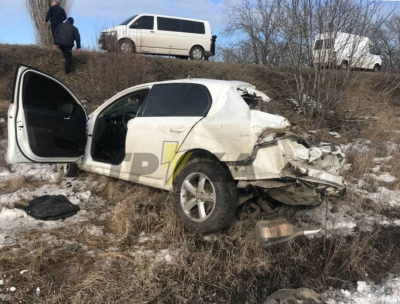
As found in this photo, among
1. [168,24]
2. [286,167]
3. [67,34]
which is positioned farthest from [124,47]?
[286,167]

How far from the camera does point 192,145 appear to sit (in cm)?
369

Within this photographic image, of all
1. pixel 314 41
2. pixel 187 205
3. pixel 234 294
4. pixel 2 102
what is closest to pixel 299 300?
pixel 234 294

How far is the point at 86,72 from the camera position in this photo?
11.1 meters

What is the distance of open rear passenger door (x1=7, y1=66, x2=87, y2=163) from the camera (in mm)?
4184

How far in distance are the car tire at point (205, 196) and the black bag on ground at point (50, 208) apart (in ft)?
4.47

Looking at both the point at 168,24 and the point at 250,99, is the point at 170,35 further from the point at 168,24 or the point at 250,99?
the point at 250,99

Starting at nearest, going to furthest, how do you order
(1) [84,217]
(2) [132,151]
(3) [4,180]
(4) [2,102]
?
(1) [84,217], (2) [132,151], (3) [4,180], (4) [2,102]

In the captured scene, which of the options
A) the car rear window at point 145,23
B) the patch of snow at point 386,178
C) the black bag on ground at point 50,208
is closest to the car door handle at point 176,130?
the black bag on ground at point 50,208

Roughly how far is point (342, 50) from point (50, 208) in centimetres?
771

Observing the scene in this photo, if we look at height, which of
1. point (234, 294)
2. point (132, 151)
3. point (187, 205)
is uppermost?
point (132, 151)

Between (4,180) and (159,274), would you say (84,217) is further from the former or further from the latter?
(4,180)

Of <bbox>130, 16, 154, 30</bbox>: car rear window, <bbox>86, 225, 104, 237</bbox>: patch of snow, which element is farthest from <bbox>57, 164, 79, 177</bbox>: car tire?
<bbox>130, 16, 154, 30</bbox>: car rear window

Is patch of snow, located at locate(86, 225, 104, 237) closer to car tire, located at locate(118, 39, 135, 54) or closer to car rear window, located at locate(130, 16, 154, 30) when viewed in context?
car tire, located at locate(118, 39, 135, 54)

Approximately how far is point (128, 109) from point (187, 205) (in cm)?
224
